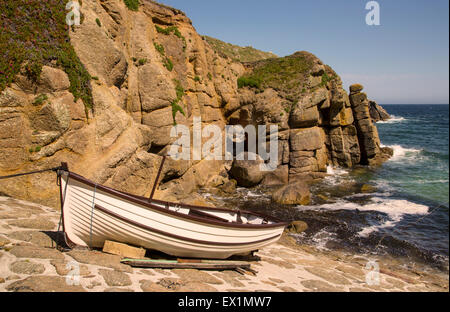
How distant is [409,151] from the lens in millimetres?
37000

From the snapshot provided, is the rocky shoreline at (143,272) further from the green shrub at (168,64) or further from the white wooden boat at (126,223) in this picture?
the green shrub at (168,64)

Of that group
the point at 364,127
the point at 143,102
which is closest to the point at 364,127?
the point at 364,127

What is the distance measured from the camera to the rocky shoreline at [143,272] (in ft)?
17.9

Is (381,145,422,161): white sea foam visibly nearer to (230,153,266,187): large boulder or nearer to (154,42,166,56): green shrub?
(230,153,266,187): large boulder

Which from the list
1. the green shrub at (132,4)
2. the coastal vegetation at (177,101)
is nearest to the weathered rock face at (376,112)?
the coastal vegetation at (177,101)

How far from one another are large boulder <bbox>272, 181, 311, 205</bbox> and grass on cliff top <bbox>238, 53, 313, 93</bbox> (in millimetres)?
12710

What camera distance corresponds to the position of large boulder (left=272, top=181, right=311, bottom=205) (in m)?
19.7

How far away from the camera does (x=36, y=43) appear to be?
38.7 feet

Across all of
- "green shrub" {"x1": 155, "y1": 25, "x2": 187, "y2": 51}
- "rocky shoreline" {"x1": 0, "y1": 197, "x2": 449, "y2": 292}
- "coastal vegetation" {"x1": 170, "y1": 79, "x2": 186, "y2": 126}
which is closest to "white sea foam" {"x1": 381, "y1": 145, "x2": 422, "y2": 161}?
"rocky shoreline" {"x1": 0, "y1": 197, "x2": 449, "y2": 292}

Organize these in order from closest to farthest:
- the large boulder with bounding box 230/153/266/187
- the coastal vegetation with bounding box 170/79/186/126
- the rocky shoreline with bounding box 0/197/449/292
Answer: the rocky shoreline with bounding box 0/197/449/292
the coastal vegetation with bounding box 170/79/186/126
the large boulder with bounding box 230/153/266/187

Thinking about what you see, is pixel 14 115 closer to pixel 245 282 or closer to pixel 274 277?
pixel 245 282

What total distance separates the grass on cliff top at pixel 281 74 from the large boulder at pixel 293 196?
1271 centimetres

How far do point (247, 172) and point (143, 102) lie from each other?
10489 mm

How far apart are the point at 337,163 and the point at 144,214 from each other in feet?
89.7
